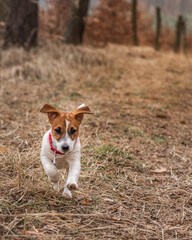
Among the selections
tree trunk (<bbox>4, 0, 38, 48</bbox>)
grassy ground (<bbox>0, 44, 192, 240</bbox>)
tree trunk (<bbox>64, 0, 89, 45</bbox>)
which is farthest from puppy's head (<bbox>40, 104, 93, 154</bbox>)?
tree trunk (<bbox>64, 0, 89, 45</bbox>)

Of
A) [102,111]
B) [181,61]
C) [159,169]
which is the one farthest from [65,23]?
[159,169]

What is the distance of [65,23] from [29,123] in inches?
264

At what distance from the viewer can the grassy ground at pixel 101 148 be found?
3303mm

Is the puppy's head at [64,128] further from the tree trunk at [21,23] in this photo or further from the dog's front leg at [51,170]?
the tree trunk at [21,23]

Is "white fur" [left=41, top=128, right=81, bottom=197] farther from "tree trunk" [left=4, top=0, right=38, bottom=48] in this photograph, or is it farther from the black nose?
"tree trunk" [left=4, top=0, right=38, bottom=48]

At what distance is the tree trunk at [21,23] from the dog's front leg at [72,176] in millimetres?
7295

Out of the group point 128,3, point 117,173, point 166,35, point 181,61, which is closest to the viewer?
point 117,173

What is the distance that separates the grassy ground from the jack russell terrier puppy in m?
0.24

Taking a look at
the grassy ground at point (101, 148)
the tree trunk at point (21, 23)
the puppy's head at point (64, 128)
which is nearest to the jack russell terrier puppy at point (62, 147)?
the puppy's head at point (64, 128)

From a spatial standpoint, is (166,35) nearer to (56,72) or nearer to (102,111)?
(56,72)

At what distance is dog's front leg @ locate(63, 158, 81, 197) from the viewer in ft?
11.4

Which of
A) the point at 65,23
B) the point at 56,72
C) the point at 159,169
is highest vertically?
the point at 65,23

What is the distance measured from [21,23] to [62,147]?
306 inches

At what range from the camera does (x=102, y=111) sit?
7059 millimetres
